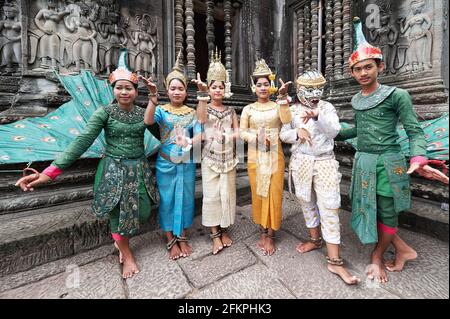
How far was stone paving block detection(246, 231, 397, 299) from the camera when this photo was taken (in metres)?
1.68

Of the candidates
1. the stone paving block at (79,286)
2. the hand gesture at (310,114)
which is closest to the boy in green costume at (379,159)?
the hand gesture at (310,114)

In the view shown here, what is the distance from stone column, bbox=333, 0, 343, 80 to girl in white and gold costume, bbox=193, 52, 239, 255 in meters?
3.05

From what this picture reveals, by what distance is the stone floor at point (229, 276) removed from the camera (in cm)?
170

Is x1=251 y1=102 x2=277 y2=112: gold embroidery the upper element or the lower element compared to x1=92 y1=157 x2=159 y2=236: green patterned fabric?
upper

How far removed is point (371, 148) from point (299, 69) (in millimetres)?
3771

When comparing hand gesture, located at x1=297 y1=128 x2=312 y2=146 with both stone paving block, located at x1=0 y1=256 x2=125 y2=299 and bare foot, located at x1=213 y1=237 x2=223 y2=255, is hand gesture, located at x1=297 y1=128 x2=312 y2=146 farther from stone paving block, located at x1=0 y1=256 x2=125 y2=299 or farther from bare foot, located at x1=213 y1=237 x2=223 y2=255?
stone paving block, located at x1=0 y1=256 x2=125 y2=299

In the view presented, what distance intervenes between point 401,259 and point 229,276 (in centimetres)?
153

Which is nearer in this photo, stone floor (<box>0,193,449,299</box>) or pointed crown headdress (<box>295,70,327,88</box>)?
stone floor (<box>0,193,449,299</box>)

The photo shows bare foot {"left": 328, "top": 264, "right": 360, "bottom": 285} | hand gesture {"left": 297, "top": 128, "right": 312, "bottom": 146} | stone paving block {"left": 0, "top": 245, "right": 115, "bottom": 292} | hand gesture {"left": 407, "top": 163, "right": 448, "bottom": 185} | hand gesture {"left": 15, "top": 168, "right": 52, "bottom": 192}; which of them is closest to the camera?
hand gesture {"left": 407, "top": 163, "right": 448, "bottom": 185}

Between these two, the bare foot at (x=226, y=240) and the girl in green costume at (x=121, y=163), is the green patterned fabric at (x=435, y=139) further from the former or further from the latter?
the girl in green costume at (x=121, y=163)

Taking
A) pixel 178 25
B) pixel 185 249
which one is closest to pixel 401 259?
pixel 185 249

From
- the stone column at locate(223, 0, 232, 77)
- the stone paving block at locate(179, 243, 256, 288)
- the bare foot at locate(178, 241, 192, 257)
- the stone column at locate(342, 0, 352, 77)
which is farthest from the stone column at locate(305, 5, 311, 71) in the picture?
the bare foot at locate(178, 241, 192, 257)

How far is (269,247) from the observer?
2.26m

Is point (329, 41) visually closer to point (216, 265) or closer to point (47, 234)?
point (216, 265)
